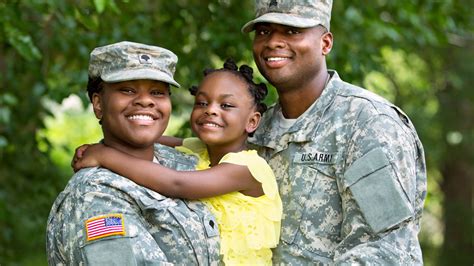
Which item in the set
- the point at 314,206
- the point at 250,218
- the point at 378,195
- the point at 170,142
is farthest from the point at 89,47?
the point at 378,195

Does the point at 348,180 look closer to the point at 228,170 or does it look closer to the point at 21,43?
the point at 228,170

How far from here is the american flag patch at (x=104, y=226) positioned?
3102 millimetres

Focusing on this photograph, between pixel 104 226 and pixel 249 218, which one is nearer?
pixel 104 226

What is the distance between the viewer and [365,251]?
3.37m

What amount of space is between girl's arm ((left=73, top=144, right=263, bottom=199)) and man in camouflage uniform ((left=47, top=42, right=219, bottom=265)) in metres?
0.04

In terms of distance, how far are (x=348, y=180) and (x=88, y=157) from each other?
98 cm

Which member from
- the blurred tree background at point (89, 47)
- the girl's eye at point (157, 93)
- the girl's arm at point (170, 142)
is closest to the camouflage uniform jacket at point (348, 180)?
the girl's arm at point (170, 142)

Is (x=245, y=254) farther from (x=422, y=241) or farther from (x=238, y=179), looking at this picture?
(x=422, y=241)

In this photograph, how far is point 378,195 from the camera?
3373 mm

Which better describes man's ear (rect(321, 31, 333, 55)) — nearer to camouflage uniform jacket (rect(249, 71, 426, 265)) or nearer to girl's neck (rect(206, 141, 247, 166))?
camouflage uniform jacket (rect(249, 71, 426, 265))

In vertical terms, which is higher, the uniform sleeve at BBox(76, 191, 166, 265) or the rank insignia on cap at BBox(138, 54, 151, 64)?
the rank insignia on cap at BBox(138, 54, 151, 64)

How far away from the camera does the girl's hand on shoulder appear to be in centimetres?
337

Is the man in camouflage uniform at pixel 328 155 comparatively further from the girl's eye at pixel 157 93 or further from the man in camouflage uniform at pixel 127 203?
A: the girl's eye at pixel 157 93

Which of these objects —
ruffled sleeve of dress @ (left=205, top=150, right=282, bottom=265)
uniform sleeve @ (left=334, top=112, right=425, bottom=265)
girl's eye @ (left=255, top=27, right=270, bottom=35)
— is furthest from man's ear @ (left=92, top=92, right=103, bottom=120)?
uniform sleeve @ (left=334, top=112, right=425, bottom=265)
